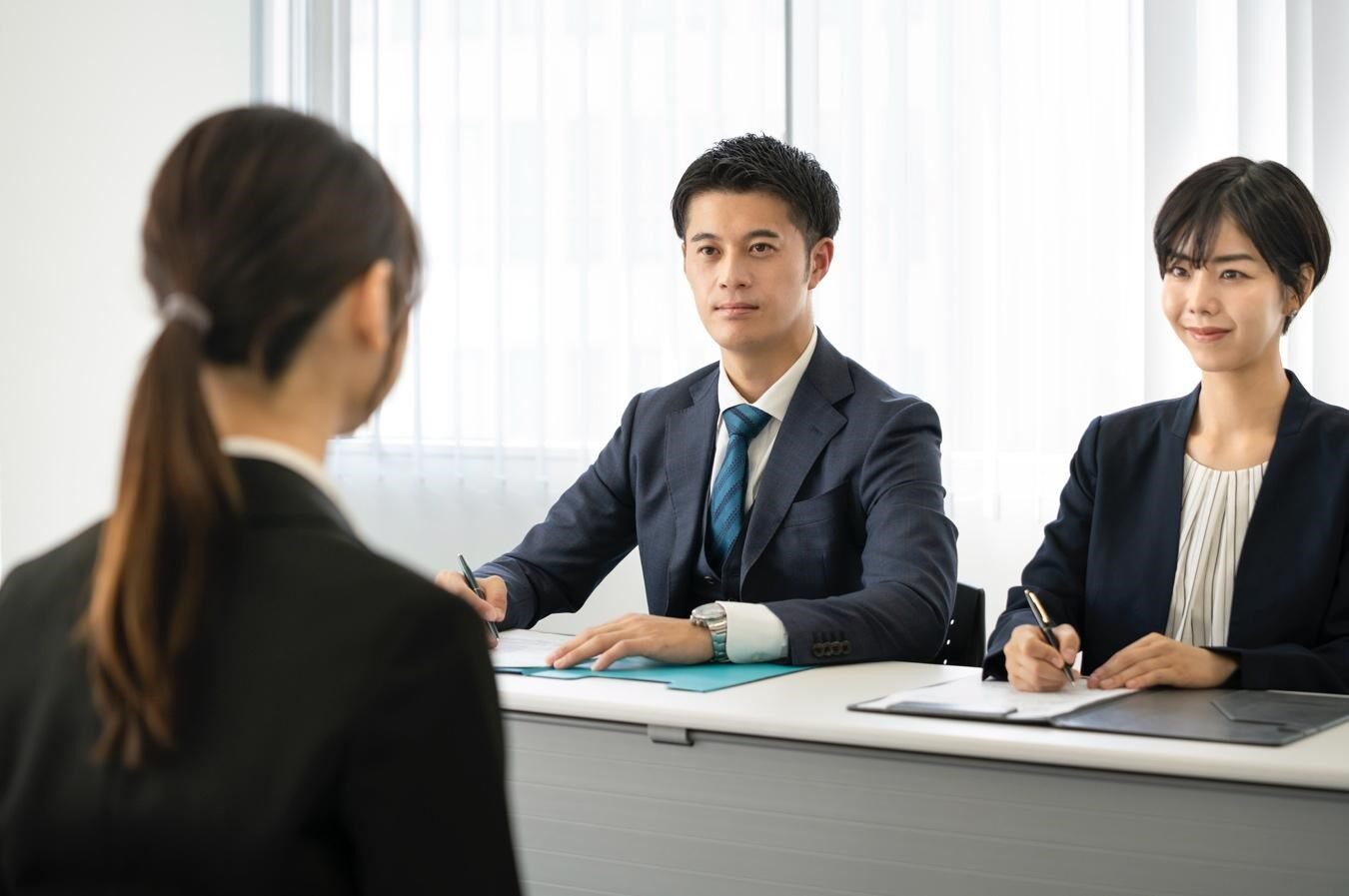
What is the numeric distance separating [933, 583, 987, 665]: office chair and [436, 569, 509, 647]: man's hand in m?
0.77

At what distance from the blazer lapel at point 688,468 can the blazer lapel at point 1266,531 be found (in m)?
0.88

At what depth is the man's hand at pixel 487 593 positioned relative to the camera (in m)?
2.22

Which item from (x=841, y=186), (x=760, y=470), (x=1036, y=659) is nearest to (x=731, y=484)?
(x=760, y=470)

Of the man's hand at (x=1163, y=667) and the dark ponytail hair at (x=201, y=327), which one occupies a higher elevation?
the dark ponytail hair at (x=201, y=327)

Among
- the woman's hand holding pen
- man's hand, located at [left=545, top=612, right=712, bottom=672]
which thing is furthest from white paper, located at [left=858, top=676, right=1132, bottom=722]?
man's hand, located at [left=545, top=612, right=712, bottom=672]

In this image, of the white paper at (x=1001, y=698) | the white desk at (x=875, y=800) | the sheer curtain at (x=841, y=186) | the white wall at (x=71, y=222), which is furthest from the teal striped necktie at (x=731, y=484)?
the white wall at (x=71, y=222)

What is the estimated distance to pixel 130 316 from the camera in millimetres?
4344

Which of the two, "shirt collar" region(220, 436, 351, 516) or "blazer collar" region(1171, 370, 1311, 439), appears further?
"blazer collar" region(1171, 370, 1311, 439)

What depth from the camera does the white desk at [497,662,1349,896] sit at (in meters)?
1.40

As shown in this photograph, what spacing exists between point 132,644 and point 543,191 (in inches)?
141

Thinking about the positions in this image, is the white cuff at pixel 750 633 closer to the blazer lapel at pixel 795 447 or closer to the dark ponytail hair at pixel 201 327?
the blazer lapel at pixel 795 447

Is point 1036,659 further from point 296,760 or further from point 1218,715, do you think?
point 296,760

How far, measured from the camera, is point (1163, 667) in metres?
1.75

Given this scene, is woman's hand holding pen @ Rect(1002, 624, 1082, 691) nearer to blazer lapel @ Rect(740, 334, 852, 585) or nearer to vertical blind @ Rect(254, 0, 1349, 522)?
blazer lapel @ Rect(740, 334, 852, 585)
